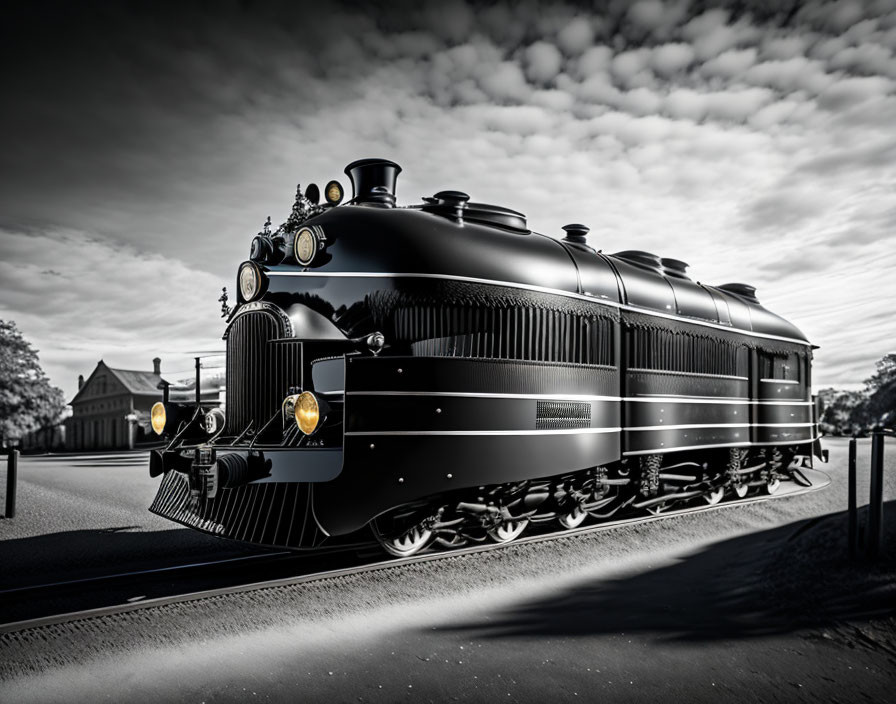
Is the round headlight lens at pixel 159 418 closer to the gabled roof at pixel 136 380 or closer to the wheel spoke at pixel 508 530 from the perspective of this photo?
the wheel spoke at pixel 508 530

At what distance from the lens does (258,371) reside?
733cm

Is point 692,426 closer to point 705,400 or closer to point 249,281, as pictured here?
point 705,400

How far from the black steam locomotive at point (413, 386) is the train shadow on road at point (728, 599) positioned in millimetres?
1404

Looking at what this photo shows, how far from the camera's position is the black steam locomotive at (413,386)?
252 inches

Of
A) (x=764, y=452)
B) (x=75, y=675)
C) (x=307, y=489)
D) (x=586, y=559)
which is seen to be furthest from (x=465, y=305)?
(x=764, y=452)

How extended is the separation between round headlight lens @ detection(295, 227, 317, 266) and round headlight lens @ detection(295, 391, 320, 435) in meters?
1.59

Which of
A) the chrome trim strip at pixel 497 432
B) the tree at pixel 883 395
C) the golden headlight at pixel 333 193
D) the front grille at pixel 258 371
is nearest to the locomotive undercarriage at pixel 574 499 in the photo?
the chrome trim strip at pixel 497 432

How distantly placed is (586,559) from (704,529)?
8.93 ft

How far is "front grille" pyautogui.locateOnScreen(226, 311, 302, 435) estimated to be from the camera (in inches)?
281

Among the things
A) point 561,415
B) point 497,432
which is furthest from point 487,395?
point 561,415

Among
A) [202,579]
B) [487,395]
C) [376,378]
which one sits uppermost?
[376,378]

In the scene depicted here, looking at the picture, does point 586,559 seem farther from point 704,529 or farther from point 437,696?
point 437,696

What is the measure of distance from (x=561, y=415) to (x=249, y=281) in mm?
3603

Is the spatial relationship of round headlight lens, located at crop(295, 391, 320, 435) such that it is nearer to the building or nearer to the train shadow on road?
the train shadow on road
